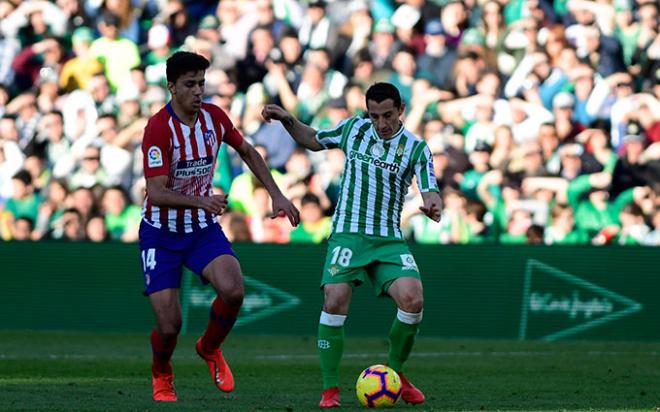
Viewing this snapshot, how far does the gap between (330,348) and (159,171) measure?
1.64 meters

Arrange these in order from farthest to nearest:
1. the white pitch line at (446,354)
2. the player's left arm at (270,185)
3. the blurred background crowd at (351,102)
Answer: the blurred background crowd at (351,102)
the white pitch line at (446,354)
the player's left arm at (270,185)

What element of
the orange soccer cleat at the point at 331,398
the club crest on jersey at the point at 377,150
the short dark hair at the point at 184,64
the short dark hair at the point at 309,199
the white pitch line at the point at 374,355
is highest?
the short dark hair at the point at 184,64

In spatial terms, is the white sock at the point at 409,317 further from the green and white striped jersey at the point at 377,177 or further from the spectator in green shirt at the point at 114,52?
the spectator in green shirt at the point at 114,52

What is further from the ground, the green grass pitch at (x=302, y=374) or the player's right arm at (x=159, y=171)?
the player's right arm at (x=159, y=171)

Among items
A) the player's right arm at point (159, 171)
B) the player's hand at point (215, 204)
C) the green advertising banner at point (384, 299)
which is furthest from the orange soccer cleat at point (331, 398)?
the green advertising banner at point (384, 299)

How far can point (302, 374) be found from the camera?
1205cm

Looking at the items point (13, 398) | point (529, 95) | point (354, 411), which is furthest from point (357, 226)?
point (529, 95)

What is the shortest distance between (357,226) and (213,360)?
4.73 feet

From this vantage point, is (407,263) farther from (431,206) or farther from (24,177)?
(24,177)

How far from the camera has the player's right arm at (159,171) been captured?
878 cm

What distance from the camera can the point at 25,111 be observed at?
1977cm

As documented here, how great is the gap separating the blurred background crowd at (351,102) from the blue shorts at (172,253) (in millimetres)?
8470

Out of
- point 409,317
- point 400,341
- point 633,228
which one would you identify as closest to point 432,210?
point 409,317

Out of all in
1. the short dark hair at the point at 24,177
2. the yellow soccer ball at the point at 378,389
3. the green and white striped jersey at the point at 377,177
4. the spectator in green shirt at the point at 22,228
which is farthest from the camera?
the short dark hair at the point at 24,177
